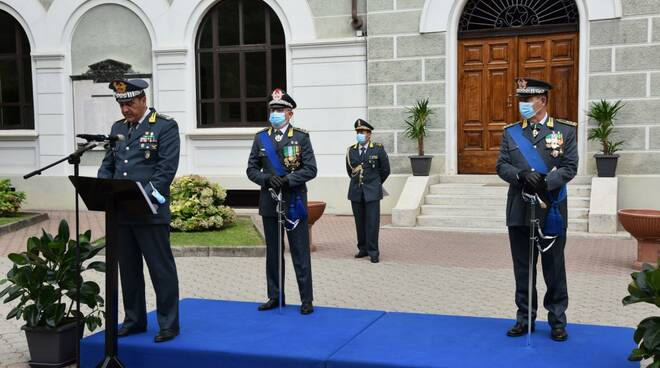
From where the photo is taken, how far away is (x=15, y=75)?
1736cm

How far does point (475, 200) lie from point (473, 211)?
321 millimetres

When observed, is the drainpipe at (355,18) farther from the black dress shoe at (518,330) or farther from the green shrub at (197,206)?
the black dress shoe at (518,330)

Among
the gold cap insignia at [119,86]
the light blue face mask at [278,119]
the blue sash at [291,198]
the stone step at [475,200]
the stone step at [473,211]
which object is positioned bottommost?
the stone step at [473,211]

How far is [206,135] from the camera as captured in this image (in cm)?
1606

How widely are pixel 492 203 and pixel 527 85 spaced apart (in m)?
7.70

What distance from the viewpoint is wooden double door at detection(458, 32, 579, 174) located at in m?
14.0

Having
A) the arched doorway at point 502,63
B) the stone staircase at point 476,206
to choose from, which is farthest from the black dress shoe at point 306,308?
the arched doorway at point 502,63

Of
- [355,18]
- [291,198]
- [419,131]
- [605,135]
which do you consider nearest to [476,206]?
[419,131]

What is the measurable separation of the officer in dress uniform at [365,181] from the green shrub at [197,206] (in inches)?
110

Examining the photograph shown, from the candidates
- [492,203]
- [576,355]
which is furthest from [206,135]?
[576,355]

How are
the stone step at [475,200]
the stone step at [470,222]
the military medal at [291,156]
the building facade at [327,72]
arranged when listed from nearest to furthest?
the military medal at [291,156] → the stone step at [470,222] → the stone step at [475,200] → the building facade at [327,72]

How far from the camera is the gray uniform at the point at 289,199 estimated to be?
6.79 metres

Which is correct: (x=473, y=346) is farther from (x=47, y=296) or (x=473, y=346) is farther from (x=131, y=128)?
(x=47, y=296)

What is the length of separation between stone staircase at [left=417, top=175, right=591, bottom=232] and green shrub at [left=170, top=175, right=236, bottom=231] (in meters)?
3.47
